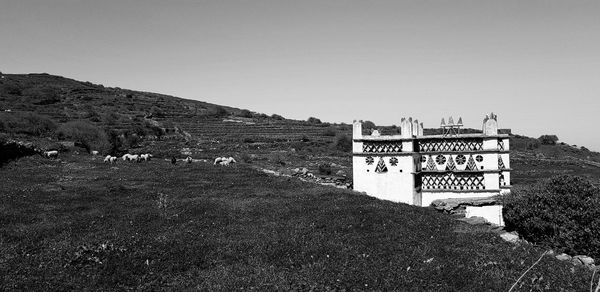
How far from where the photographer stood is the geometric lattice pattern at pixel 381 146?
31192 mm

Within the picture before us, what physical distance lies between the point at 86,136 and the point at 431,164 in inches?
2089

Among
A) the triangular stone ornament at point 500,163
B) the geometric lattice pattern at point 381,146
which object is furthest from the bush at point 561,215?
the geometric lattice pattern at point 381,146

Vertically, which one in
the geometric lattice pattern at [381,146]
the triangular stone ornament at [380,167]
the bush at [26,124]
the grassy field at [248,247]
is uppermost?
the bush at [26,124]

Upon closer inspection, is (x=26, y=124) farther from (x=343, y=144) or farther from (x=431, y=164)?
(x=431, y=164)

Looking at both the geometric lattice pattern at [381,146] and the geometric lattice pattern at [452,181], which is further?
the geometric lattice pattern at [381,146]

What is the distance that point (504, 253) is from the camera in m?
15.0

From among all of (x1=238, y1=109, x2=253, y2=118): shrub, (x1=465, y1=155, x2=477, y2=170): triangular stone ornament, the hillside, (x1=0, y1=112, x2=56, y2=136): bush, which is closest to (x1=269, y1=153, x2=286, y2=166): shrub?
the hillside

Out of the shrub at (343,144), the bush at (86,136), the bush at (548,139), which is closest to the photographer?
the bush at (86,136)

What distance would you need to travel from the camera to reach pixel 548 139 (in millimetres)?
139875

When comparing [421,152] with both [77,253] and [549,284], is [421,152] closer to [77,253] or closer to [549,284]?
[549,284]

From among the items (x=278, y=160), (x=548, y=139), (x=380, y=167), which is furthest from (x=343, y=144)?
(x=548, y=139)

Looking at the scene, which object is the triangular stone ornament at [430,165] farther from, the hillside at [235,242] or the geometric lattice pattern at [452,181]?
the hillside at [235,242]

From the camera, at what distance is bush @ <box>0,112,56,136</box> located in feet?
216

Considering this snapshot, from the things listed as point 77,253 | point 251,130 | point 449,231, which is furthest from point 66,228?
point 251,130
